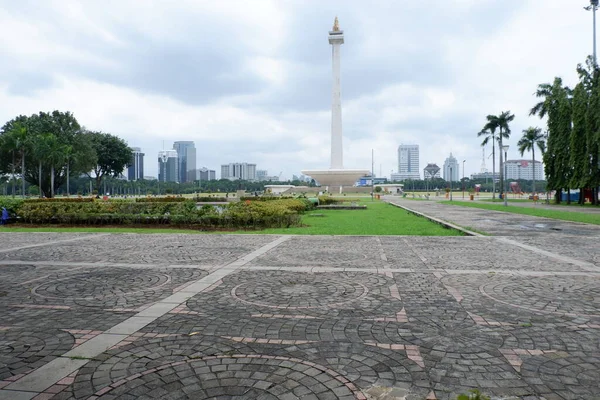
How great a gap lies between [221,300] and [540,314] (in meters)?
4.04

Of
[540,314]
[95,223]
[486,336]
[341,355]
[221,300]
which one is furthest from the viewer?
[95,223]

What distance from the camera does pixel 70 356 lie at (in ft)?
12.5

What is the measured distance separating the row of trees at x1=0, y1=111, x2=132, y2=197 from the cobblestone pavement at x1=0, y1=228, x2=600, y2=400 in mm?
39679

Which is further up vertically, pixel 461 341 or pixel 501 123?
pixel 501 123

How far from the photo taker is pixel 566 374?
3.42 meters

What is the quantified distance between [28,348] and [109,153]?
63.7 metres

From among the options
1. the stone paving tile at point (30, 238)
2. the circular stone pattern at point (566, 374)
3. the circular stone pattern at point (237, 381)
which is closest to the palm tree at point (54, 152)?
the stone paving tile at point (30, 238)

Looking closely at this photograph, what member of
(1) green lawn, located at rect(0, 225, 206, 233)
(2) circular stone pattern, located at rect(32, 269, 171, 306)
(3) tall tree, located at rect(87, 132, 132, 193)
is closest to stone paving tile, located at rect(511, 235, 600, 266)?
(2) circular stone pattern, located at rect(32, 269, 171, 306)

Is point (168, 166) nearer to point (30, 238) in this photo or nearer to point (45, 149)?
point (45, 149)

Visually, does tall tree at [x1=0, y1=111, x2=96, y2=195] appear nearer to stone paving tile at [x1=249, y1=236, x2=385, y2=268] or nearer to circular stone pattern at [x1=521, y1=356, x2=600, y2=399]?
stone paving tile at [x1=249, y1=236, x2=385, y2=268]

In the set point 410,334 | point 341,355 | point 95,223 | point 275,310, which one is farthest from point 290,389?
point 95,223

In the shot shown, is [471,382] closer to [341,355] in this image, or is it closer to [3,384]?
[341,355]

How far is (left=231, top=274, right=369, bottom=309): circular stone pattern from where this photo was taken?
5562mm

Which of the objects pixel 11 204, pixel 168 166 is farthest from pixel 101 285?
pixel 168 166
